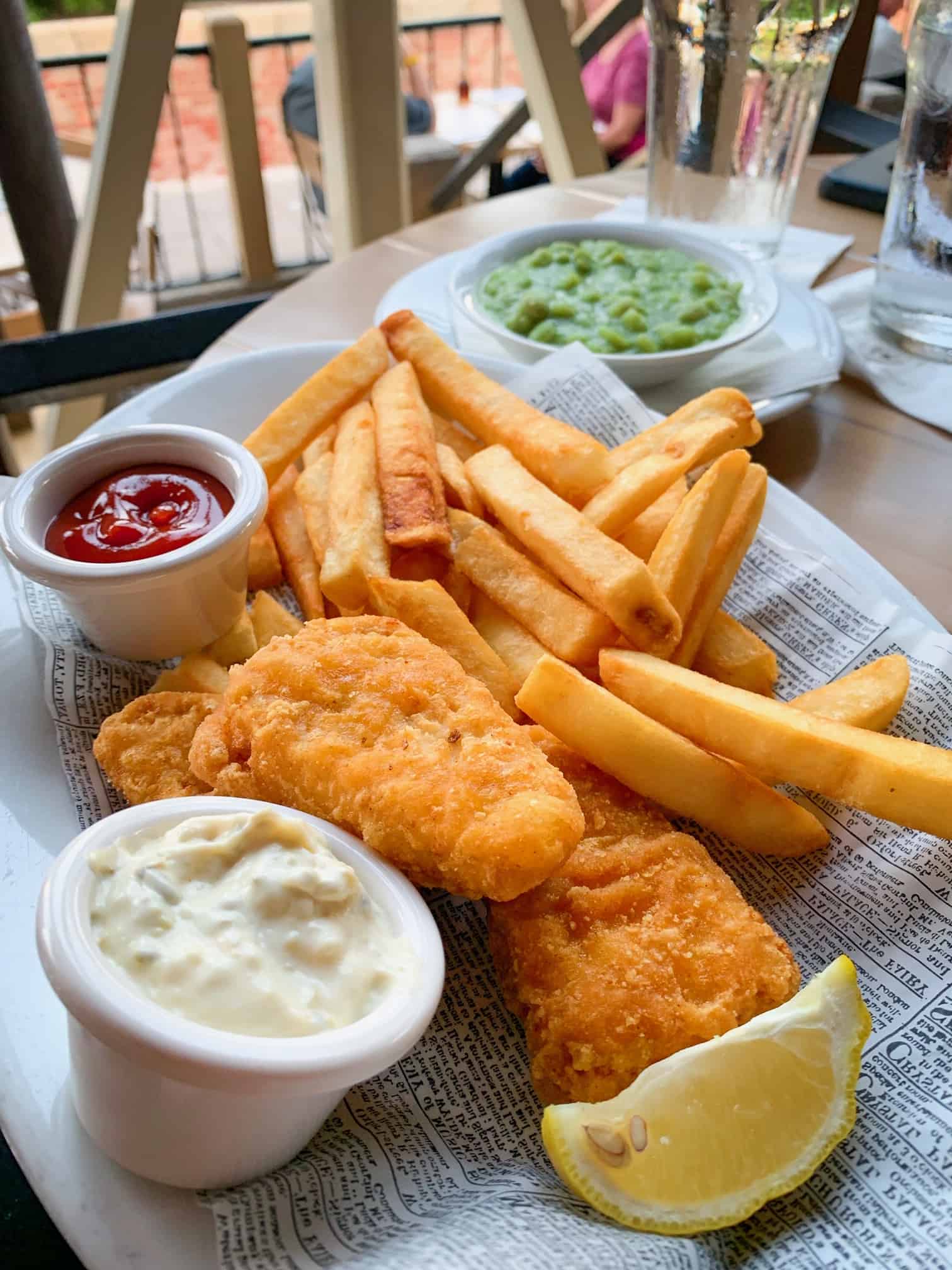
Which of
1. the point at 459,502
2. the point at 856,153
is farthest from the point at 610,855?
the point at 856,153

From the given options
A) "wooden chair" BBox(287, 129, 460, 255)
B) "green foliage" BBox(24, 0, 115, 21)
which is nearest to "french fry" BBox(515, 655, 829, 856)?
"wooden chair" BBox(287, 129, 460, 255)

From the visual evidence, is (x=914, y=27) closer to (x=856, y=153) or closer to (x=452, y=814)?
(x=856, y=153)

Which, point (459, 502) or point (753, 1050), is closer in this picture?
point (753, 1050)

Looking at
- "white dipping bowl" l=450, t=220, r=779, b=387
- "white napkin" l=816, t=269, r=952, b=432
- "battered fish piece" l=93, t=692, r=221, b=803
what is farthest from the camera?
"white napkin" l=816, t=269, r=952, b=432

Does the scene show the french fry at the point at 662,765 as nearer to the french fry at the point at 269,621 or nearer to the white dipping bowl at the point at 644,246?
the french fry at the point at 269,621

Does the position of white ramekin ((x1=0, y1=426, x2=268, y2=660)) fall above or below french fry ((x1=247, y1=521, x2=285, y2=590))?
above

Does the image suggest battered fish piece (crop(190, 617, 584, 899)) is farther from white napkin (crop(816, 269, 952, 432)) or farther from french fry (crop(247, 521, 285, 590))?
white napkin (crop(816, 269, 952, 432))

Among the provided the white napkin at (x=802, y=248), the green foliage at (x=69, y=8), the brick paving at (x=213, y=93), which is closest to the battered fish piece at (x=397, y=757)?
the white napkin at (x=802, y=248)
